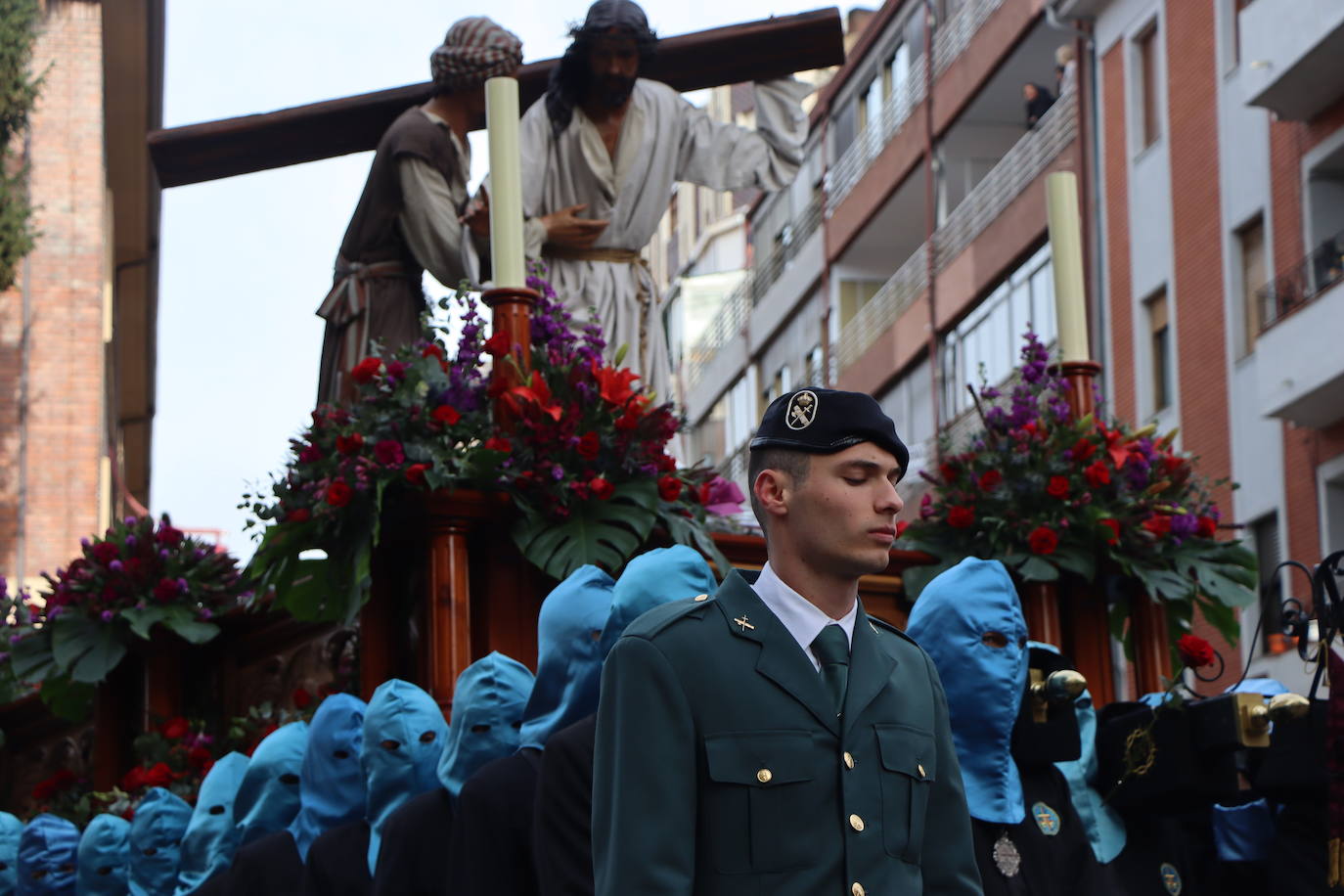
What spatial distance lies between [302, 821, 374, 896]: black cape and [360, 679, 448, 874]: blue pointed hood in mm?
60

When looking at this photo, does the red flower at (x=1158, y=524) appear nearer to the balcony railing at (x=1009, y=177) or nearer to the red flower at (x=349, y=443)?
the red flower at (x=349, y=443)

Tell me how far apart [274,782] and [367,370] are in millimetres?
1362

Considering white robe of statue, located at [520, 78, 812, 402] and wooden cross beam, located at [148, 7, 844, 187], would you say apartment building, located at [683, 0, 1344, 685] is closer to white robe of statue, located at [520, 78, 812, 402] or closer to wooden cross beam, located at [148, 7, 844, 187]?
wooden cross beam, located at [148, 7, 844, 187]

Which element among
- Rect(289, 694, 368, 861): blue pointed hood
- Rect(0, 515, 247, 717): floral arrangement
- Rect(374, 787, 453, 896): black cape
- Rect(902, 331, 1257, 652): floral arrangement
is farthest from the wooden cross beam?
Rect(374, 787, 453, 896): black cape

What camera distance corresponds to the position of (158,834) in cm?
835

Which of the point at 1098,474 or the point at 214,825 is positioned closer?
the point at 1098,474

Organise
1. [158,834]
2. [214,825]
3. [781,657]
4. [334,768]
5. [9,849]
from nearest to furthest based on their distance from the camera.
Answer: [781,657], [334,768], [214,825], [158,834], [9,849]

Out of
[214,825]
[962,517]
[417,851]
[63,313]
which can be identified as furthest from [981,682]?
[63,313]

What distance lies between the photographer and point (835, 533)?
3943 millimetres

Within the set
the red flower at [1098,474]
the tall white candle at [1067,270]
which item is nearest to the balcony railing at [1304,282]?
the tall white candle at [1067,270]

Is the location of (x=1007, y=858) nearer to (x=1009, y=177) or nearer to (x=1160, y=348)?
(x=1160, y=348)

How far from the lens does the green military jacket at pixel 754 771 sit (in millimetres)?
→ 3836

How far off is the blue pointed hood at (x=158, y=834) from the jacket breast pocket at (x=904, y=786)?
15.9 ft

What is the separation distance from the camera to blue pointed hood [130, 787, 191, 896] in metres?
8.36
